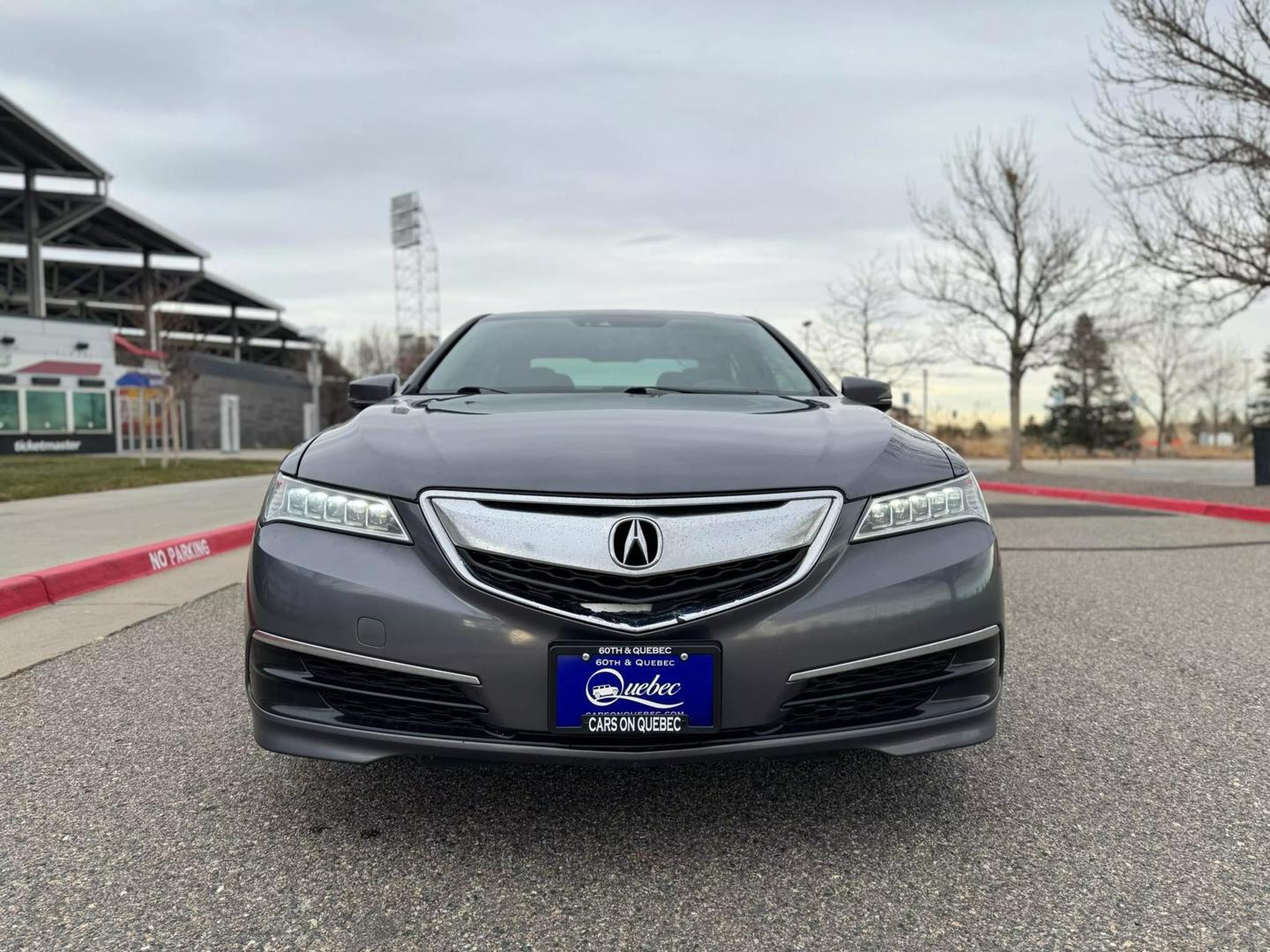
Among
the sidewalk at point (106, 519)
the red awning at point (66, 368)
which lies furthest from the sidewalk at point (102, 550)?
the red awning at point (66, 368)

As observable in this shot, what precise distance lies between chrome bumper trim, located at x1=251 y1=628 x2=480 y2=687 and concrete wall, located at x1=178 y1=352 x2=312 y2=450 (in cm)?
3996

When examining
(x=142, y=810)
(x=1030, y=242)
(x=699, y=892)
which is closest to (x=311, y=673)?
(x=142, y=810)

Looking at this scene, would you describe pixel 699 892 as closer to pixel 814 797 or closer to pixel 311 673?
pixel 814 797

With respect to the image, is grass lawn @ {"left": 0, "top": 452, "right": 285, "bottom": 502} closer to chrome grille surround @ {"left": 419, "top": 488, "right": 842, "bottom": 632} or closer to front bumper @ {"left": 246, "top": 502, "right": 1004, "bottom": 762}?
front bumper @ {"left": 246, "top": 502, "right": 1004, "bottom": 762}

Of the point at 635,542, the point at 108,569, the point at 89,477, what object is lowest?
the point at 108,569

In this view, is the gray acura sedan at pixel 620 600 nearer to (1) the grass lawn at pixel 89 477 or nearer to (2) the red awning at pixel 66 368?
(1) the grass lawn at pixel 89 477

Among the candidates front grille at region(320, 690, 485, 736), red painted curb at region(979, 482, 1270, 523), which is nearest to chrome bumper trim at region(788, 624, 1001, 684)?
front grille at region(320, 690, 485, 736)

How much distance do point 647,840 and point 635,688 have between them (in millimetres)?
480

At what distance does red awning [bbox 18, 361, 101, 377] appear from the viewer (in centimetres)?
3035

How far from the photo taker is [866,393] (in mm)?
3393

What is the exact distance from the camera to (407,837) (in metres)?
2.28

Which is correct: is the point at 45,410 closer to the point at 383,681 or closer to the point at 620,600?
the point at 383,681

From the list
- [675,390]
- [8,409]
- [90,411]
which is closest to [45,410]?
[8,409]

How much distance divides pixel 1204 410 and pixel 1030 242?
196 feet
